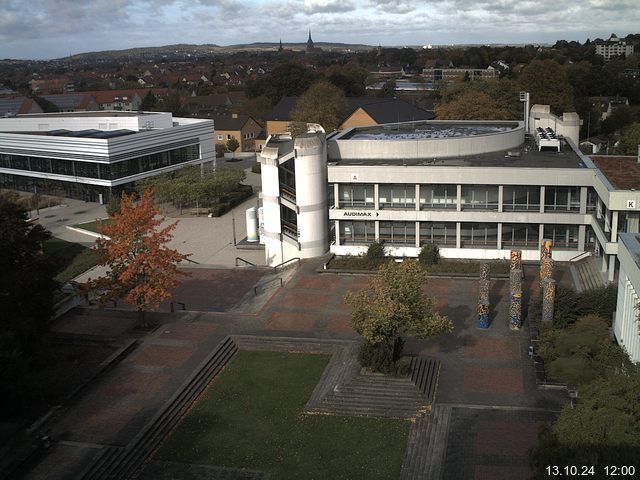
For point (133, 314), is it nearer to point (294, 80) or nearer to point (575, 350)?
point (575, 350)

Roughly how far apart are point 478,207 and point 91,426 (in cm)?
2688

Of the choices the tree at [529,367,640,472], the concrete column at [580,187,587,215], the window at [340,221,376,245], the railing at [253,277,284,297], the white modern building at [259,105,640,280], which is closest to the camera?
the tree at [529,367,640,472]

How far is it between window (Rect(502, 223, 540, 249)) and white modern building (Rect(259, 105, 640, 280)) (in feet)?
0.20

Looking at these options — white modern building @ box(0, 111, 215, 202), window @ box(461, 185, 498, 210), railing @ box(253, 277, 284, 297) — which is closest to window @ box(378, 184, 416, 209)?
window @ box(461, 185, 498, 210)

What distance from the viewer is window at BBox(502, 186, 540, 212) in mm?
42250

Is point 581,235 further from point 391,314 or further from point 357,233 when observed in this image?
point 391,314

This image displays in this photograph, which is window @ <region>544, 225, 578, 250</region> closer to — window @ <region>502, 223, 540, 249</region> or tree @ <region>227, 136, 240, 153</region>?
window @ <region>502, 223, 540, 249</region>

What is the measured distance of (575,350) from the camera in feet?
86.4

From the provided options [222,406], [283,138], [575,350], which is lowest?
[222,406]

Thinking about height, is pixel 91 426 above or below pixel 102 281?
below

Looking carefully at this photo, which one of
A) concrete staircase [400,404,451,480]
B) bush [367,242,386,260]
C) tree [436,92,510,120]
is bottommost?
concrete staircase [400,404,451,480]

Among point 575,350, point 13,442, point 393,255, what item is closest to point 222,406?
point 13,442

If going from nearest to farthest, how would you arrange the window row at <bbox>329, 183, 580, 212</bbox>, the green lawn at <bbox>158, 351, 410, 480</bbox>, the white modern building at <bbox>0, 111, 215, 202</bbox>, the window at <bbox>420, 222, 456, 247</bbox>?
the green lawn at <bbox>158, 351, 410, 480</bbox>
the window row at <bbox>329, 183, 580, 212</bbox>
the window at <bbox>420, 222, 456, 247</bbox>
the white modern building at <bbox>0, 111, 215, 202</bbox>

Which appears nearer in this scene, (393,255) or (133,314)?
(133,314)
